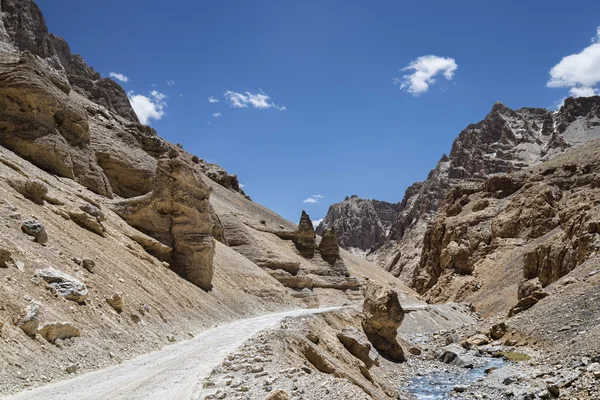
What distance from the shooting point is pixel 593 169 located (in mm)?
64438

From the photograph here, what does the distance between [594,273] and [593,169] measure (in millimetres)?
41580

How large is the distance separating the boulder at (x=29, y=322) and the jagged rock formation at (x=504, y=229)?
4098cm

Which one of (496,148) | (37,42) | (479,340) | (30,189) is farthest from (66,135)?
(496,148)

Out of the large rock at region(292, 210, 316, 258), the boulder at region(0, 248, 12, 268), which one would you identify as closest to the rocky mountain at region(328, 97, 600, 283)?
the large rock at region(292, 210, 316, 258)

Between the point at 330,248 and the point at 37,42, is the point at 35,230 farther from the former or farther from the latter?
the point at 37,42

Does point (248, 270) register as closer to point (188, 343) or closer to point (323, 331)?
point (323, 331)

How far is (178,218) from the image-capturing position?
90.3 feet

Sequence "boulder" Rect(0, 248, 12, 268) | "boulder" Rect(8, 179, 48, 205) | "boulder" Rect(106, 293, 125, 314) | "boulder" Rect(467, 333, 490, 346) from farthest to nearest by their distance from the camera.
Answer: "boulder" Rect(467, 333, 490, 346) → "boulder" Rect(8, 179, 48, 205) → "boulder" Rect(106, 293, 125, 314) → "boulder" Rect(0, 248, 12, 268)

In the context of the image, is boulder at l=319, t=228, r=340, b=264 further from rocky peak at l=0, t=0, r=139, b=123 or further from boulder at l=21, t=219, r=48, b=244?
rocky peak at l=0, t=0, r=139, b=123

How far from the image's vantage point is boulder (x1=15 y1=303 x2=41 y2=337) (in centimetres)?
1116

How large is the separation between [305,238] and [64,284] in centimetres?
4491

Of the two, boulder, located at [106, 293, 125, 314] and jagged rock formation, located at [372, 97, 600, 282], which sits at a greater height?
jagged rock formation, located at [372, 97, 600, 282]

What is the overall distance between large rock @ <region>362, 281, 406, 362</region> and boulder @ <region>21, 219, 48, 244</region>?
18101 mm

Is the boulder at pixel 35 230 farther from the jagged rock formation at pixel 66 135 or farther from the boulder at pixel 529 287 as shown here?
the boulder at pixel 529 287
